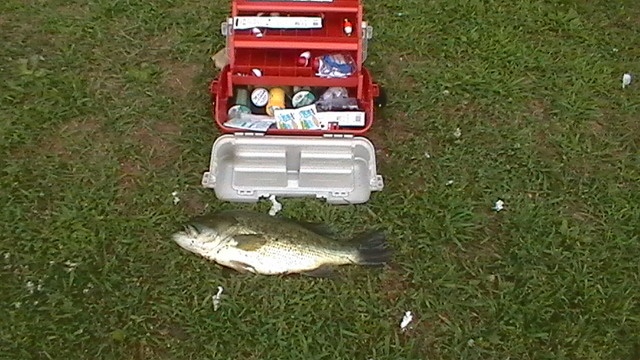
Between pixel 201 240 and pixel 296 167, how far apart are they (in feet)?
1.61

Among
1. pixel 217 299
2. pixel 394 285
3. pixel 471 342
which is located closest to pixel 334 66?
pixel 394 285

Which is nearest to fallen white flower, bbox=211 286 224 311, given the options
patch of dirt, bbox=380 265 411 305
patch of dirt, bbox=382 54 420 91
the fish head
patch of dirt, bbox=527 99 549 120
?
the fish head

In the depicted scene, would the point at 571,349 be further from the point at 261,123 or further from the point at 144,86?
the point at 144,86

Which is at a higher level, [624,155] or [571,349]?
[624,155]

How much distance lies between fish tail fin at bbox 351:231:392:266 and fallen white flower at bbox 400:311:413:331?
0.68ft

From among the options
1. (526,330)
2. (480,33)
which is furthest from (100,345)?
(480,33)

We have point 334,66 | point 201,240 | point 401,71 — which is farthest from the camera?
point 401,71

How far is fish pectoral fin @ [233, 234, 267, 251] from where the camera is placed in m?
2.72

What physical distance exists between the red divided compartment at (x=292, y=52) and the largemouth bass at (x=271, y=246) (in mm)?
408

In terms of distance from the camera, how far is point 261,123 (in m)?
3.00

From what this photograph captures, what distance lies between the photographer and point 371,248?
2785mm

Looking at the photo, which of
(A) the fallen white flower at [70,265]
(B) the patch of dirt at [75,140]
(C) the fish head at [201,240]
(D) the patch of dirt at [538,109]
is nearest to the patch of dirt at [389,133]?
(D) the patch of dirt at [538,109]

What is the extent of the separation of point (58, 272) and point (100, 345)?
322 mm

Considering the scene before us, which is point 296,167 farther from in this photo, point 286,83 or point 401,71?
point 401,71
